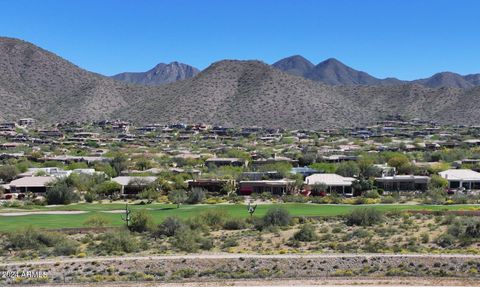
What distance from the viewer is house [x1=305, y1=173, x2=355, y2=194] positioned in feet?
202

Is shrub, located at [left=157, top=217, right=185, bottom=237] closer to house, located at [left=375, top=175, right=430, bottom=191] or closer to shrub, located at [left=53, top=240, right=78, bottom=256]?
shrub, located at [left=53, top=240, right=78, bottom=256]

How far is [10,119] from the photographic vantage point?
160 metres

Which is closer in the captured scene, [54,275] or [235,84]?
[54,275]

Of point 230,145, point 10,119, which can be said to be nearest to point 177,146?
point 230,145

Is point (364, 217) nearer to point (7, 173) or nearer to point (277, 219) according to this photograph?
point (277, 219)

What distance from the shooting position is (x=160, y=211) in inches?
2018

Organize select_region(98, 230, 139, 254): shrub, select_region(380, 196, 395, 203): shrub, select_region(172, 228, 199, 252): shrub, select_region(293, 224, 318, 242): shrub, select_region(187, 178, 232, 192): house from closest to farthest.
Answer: select_region(98, 230, 139, 254): shrub < select_region(172, 228, 199, 252): shrub < select_region(293, 224, 318, 242): shrub < select_region(380, 196, 395, 203): shrub < select_region(187, 178, 232, 192): house

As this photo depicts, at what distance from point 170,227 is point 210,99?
13353 centimetres

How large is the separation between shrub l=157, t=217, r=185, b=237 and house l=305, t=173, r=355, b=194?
2220 centimetres

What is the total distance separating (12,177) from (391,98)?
136 meters

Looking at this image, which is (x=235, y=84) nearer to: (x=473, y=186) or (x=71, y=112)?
(x=71, y=112)

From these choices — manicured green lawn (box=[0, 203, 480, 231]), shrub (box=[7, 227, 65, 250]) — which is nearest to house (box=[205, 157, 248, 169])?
manicured green lawn (box=[0, 203, 480, 231])

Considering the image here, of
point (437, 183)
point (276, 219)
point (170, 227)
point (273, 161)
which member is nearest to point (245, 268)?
point (170, 227)

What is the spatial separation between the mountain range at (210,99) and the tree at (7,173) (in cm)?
9149
